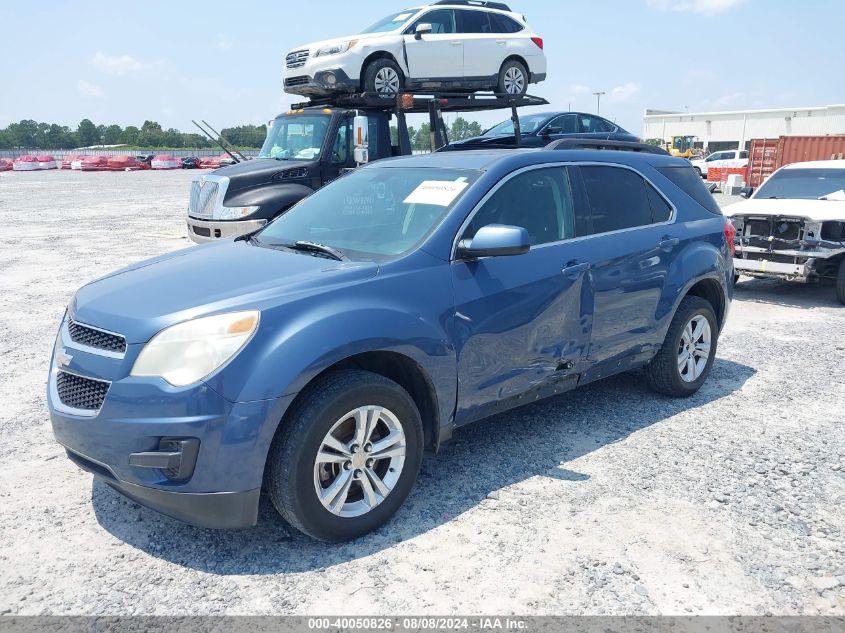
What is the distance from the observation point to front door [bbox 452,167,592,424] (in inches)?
146

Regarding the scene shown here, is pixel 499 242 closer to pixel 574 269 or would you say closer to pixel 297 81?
pixel 574 269

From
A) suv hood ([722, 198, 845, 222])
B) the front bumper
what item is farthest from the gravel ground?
the front bumper

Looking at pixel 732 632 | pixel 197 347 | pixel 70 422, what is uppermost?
pixel 197 347

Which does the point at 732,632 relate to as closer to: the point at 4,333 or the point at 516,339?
the point at 516,339

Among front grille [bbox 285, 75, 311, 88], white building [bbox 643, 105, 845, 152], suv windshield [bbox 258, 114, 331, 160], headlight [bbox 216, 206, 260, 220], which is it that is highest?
white building [bbox 643, 105, 845, 152]

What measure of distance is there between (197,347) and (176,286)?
22.4 inches

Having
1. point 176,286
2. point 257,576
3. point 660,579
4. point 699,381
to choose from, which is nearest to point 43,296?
point 176,286

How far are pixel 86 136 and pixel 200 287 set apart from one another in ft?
418

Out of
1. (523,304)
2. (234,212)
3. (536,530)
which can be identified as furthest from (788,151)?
(536,530)

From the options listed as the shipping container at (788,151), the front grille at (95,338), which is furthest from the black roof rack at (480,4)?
the shipping container at (788,151)

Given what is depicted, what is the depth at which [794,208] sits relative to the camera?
9031mm

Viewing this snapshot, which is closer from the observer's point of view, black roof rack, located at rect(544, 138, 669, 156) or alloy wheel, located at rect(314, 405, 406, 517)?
alloy wheel, located at rect(314, 405, 406, 517)

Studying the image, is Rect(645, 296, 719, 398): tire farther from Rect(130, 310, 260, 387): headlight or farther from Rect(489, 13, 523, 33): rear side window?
Rect(489, 13, 523, 33): rear side window

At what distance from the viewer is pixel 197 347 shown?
2.94 metres
